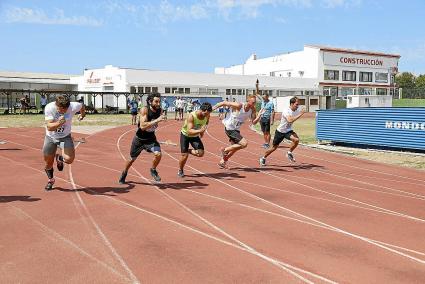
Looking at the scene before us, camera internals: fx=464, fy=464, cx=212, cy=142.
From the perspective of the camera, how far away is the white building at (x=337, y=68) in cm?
6919

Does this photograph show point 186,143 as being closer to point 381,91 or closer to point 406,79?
point 381,91

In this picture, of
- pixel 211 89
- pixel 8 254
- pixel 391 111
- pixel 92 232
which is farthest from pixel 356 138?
pixel 211 89

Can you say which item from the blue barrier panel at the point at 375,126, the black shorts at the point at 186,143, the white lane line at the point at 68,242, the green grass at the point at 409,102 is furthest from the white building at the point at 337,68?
the white lane line at the point at 68,242

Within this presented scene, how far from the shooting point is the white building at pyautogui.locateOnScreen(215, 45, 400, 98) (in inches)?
2724

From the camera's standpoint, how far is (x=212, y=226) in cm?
636

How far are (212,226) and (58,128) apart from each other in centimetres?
349

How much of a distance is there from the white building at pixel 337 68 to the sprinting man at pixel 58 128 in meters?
63.5

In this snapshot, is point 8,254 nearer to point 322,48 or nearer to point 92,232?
point 92,232

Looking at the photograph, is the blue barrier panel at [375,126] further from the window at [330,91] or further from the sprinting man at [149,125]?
the window at [330,91]

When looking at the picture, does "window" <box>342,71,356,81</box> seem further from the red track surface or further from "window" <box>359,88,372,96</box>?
the red track surface

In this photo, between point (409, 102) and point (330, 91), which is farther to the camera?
point (330, 91)

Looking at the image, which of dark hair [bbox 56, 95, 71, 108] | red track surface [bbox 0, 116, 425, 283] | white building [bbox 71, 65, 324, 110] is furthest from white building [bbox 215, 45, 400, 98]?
dark hair [bbox 56, 95, 71, 108]

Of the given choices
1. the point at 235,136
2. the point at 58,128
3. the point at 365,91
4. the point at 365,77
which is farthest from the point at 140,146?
the point at 365,91

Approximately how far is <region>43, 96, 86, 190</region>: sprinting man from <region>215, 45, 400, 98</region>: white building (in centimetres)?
6351
